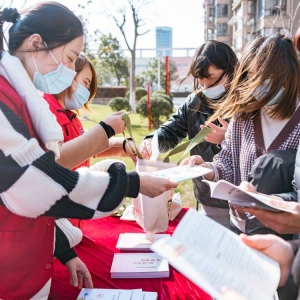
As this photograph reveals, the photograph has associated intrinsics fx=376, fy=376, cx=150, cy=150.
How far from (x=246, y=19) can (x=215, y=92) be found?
29303 millimetres

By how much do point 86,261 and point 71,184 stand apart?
704mm

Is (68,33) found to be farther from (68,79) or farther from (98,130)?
(98,130)

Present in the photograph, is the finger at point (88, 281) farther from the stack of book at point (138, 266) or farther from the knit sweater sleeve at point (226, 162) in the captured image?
the knit sweater sleeve at point (226, 162)

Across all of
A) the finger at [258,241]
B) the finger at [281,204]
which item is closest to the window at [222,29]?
the finger at [281,204]

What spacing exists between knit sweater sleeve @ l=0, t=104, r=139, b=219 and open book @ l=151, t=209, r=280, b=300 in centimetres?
31

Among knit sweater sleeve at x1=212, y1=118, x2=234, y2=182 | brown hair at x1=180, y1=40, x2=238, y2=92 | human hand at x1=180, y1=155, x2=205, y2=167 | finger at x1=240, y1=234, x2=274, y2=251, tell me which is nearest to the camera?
finger at x1=240, y1=234, x2=274, y2=251

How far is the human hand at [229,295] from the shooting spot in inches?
28.9

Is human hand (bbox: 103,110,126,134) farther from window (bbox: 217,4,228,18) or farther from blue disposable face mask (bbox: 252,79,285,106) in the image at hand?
window (bbox: 217,4,228,18)

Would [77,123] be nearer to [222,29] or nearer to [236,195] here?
[236,195]

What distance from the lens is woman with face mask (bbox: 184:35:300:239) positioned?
60.1 inches

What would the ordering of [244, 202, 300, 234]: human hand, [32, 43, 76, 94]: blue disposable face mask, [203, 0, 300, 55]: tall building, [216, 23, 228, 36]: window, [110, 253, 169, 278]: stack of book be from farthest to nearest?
[216, 23, 228, 36]: window → [203, 0, 300, 55]: tall building → [110, 253, 169, 278]: stack of book → [32, 43, 76, 94]: blue disposable face mask → [244, 202, 300, 234]: human hand

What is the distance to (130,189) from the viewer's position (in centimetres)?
117

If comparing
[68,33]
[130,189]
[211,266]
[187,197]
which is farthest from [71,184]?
[187,197]

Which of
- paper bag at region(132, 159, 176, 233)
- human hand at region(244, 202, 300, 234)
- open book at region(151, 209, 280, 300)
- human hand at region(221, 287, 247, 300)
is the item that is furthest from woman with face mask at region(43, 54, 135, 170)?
human hand at region(221, 287, 247, 300)
